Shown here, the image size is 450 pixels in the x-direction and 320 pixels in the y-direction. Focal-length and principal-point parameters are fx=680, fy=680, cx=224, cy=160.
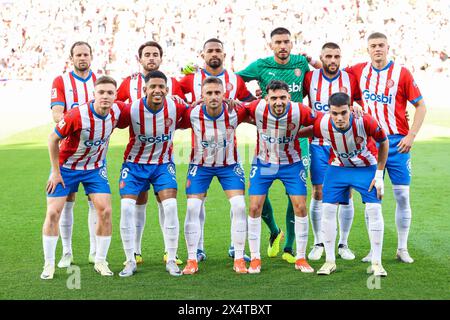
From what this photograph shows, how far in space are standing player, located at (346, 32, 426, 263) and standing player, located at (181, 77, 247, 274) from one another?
113 centimetres

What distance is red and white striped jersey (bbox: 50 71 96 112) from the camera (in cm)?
554

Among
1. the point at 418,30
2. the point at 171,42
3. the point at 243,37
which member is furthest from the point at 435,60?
the point at 171,42

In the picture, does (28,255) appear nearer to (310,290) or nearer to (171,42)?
(310,290)

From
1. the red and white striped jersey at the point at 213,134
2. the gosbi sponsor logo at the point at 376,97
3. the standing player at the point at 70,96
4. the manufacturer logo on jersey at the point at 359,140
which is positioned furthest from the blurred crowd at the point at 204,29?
the manufacturer logo on jersey at the point at 359,140

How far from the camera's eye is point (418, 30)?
99.4ft

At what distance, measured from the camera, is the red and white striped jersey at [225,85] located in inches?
224

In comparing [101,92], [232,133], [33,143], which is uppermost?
[101,92]

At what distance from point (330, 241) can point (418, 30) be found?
88.8 ft

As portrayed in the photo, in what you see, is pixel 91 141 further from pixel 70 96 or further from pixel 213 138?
pixel 213 138

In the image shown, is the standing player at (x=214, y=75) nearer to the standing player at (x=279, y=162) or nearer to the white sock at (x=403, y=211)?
the standing player at (x=279, y=162)

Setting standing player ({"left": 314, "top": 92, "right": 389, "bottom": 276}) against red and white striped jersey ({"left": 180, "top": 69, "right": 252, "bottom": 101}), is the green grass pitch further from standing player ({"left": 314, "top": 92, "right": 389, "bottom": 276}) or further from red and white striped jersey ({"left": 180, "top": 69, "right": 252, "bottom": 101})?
red and white striped jersey ({"left": 180, "top": 69, "right": 252, "bottom": 101})

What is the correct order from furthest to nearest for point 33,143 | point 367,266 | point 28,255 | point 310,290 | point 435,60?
point 435,60 → point 33,143 → point 28,255 → point 367,266 → point 310,290

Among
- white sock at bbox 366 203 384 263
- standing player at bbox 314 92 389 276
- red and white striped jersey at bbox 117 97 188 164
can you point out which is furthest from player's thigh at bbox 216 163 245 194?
white sock at bbox 366 203 384 263

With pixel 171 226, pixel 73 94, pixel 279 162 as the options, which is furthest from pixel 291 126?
pixel 73 94
